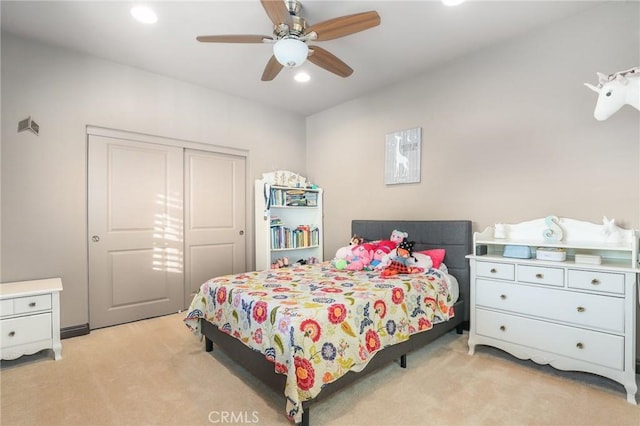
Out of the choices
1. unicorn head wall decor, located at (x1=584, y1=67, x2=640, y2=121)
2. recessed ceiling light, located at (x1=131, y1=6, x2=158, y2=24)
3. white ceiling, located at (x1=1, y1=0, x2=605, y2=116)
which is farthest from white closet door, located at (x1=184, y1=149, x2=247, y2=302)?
unicorn head wall decor, located at (x1=584, y1=67, x2=640, y2=121)

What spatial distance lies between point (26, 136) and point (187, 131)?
151cm

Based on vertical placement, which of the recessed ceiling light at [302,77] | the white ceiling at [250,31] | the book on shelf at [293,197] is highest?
the white ceiling at [250,31]

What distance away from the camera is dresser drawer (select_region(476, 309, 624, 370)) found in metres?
2.04

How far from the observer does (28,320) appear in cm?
246

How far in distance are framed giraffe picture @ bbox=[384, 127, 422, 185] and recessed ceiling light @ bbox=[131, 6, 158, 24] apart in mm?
2766

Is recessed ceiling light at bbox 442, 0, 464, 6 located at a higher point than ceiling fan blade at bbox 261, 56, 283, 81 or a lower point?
higher

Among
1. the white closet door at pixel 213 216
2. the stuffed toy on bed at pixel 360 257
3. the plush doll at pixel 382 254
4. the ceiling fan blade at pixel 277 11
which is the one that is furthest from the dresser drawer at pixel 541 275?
the white closet door at pixel 213 216

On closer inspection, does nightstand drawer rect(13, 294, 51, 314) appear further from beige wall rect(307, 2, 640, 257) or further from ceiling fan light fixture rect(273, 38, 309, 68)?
beige wall rect(307, 2, 640, 257)

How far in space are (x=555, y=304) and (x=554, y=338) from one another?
25 cm

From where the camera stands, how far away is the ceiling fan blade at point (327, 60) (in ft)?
7.88

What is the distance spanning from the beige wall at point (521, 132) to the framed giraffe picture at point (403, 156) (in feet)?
0.28

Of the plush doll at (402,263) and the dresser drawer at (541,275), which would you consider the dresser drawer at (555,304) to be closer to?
the dresser drawer at (541,275)

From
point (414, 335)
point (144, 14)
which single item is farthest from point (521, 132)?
point (144, 14)

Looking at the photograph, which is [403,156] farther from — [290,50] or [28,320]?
[28,320]
